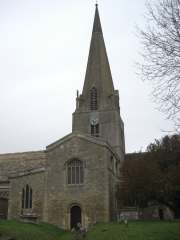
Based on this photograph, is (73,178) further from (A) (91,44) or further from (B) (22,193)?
(A) (91,44)

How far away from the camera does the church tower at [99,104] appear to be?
145ft

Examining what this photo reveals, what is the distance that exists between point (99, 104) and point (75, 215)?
2012 cm

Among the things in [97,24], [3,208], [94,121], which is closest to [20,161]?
[3,208]

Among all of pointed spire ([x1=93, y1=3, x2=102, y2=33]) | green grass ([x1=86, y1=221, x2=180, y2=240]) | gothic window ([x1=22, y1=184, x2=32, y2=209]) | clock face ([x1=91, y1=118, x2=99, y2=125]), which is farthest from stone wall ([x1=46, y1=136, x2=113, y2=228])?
pointed spire ([x1=93, y1=3, x2=102, y2=33])

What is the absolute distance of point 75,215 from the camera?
29.8 meters

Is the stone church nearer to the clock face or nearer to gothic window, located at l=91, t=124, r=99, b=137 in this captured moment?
gothic window, located at l=91, t=124, r=99, b=137

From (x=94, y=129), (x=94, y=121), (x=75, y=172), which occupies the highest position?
(x=94, y=121)

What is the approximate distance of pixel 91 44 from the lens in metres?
51.9

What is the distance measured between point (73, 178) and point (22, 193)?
5224 millimetres

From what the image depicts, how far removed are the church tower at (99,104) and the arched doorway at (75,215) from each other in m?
13.6

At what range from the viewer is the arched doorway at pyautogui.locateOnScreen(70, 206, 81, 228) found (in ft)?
96.8

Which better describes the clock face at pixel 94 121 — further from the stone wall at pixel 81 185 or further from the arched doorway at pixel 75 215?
the arched doorway at pixel 75 215

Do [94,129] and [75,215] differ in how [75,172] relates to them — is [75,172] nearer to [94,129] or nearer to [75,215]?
[75,215]

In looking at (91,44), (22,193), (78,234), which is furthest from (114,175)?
(91,44)
